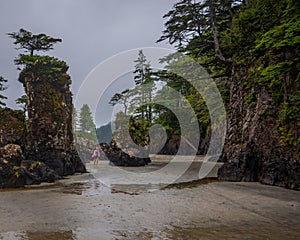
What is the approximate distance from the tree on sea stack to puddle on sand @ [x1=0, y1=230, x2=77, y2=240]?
11.1m

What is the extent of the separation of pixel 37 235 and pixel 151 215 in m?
2.50

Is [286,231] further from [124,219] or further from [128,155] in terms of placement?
[128,155]

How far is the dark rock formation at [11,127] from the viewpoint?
12703 mm

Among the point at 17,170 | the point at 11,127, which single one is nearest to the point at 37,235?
the point at 17,170

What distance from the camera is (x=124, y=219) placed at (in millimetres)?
5723

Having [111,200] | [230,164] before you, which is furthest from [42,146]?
[230,164]

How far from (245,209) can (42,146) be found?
43.0 ft

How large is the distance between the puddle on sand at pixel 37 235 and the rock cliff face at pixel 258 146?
8.08 m

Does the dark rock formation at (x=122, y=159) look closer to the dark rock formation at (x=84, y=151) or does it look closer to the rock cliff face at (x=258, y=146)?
the dark rock formation at (x=84, y=151)

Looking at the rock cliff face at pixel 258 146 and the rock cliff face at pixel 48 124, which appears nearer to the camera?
the rock cliff face at pixel 258 146

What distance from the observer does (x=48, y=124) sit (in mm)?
16391

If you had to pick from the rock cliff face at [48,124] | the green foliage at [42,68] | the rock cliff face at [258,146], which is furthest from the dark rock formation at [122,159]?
the rock cliff face at [258,146]

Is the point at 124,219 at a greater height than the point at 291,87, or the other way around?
the point at 291,87

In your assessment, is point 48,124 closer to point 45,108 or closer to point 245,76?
point 45,108
